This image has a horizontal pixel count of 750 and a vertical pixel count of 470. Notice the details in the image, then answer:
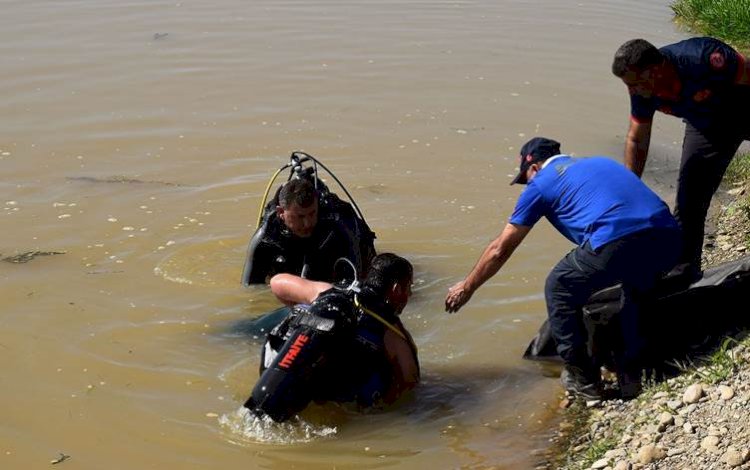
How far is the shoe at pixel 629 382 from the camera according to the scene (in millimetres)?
6336

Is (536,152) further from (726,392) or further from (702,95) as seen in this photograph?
(726,392)

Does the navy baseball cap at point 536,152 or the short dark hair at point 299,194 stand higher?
the navy baseball cap at point 536,152

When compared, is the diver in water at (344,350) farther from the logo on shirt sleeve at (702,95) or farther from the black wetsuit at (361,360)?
the logo on shirt sleeve at (702,95)

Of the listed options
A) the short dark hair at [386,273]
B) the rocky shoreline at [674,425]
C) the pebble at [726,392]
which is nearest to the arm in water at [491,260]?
the short dark hair at [386,273]

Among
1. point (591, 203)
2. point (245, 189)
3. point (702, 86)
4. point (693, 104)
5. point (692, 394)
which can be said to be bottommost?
point (245, 189)

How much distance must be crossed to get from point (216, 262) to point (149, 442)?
9.26 ft

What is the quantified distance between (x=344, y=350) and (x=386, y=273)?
0.47m

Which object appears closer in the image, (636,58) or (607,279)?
(607,279)

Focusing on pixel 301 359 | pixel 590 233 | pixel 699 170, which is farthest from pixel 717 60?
pixel 301 359

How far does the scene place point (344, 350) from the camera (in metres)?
6.29

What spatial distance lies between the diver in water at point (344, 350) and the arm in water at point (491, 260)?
0.32m

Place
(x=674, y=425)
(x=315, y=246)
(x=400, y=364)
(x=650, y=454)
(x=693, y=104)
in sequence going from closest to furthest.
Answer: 1. (x=650, y=454)
2. (x=674, y=425)
3. (x=400, y=364)
4. (x=693, y=104)
5. (x=315, y=246)

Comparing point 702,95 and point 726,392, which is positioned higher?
point 702,95

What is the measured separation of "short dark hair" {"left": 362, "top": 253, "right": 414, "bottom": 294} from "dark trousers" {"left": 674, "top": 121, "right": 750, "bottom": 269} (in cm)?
195
